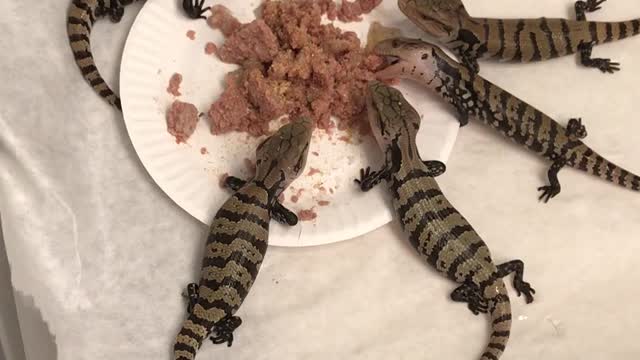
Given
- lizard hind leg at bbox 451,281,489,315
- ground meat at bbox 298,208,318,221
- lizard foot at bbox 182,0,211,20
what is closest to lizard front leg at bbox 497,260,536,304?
lizard hind leg at bbox 451,281,489,315

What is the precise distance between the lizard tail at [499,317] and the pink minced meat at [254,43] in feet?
3.57

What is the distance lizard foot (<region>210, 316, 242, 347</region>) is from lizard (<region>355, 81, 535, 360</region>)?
2.04 feet

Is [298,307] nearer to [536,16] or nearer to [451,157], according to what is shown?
[451,157]

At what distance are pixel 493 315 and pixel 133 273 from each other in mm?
1236

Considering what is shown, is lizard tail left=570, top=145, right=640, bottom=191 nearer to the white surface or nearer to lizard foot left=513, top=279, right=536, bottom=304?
the white surface

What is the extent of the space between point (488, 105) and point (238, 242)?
99 centimetres

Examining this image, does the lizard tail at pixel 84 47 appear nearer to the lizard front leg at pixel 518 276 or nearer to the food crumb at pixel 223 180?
the food crumb at pixel 223 180

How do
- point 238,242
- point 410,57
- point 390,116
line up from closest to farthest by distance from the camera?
1. point 238,242
2. point 390,116
3. point 410,57

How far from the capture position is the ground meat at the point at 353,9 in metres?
2.63

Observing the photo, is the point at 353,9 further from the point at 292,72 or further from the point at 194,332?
the point at 194,332

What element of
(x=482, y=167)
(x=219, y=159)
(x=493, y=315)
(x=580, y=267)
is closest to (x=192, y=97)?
(x=219, y=159)

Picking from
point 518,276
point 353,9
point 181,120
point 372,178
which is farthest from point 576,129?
point 181,120

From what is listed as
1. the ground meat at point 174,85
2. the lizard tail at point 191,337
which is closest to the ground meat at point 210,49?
the ground meat at point 174,85

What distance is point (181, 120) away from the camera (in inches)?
96.7
